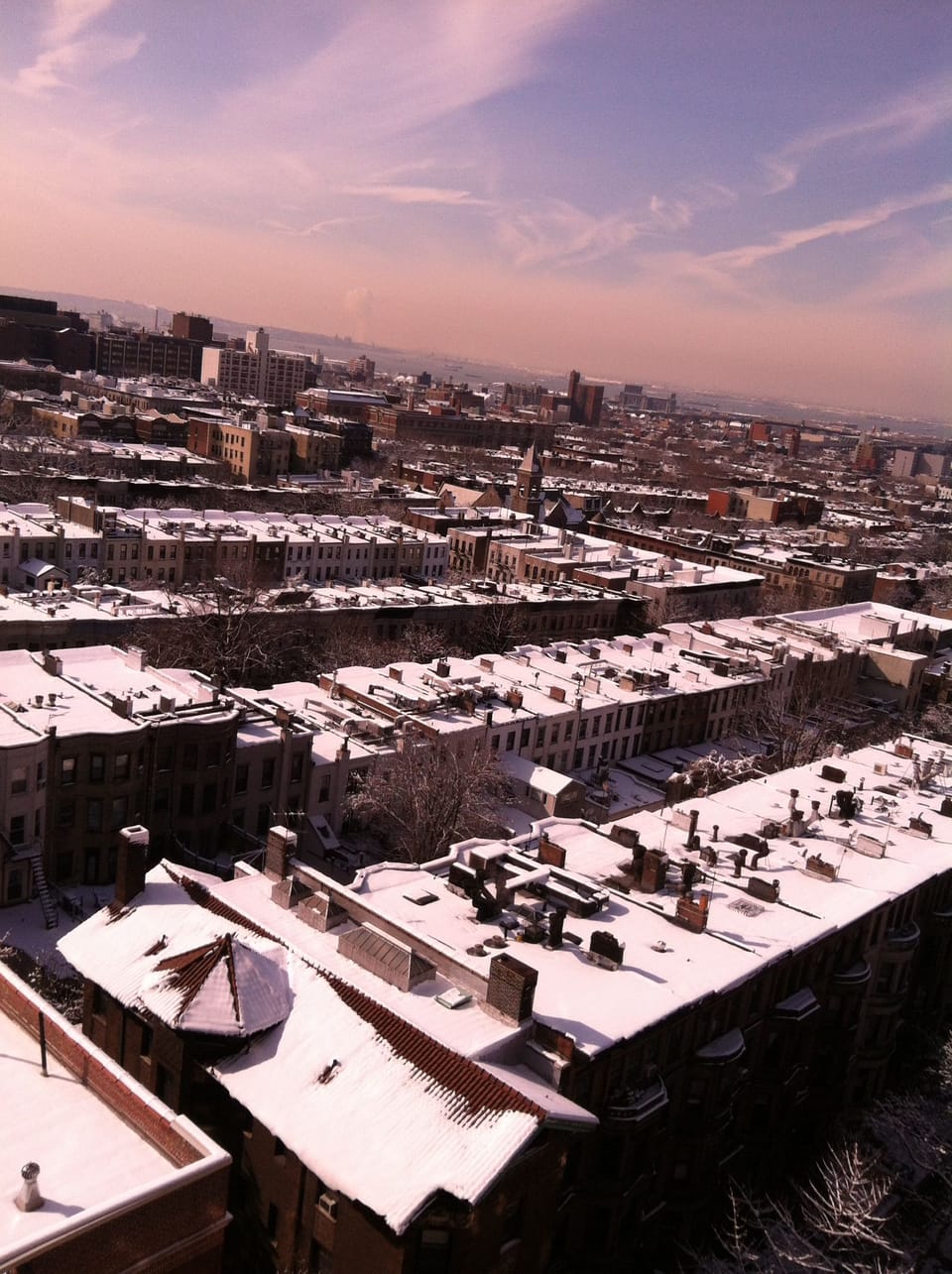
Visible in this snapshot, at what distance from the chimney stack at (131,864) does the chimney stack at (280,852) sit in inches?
122

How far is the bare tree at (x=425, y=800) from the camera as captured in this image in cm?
4241

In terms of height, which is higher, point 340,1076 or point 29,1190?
point 29,1190

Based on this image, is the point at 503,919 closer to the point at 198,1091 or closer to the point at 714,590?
the point at 198,1091

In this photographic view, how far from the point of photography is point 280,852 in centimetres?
2652

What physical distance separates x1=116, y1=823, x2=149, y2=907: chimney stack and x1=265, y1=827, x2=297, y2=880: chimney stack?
122 inches

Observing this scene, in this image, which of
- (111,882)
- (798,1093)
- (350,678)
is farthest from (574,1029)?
(350,678)

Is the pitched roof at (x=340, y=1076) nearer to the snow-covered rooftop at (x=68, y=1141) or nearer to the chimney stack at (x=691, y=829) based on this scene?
the snow-covered rooftop at (x=68, y=1141)

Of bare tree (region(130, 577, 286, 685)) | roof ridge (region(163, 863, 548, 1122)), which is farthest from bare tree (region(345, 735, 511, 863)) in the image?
roof ridge (region(163, 863, 548, 1122))

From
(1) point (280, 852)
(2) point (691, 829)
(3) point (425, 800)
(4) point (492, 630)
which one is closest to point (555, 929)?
(1) point (280, 852)

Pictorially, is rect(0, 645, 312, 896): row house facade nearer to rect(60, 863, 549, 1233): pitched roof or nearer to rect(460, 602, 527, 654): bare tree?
rect(60, 863, 549, 1233): pitched roof

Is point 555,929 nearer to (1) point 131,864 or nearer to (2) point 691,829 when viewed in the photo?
(2) point 691,829

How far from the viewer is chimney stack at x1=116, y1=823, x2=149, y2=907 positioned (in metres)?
24.5

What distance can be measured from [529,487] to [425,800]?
96974mm

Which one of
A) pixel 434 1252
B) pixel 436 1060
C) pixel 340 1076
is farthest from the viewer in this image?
pixel 436 1060
